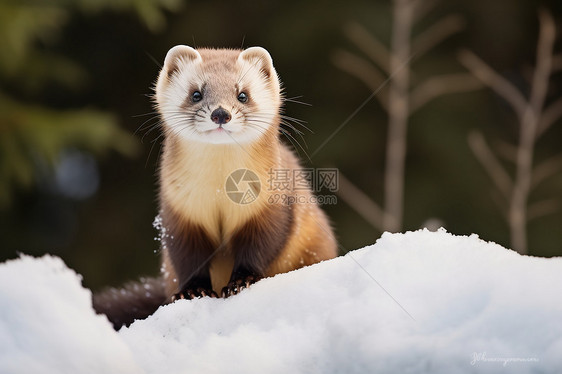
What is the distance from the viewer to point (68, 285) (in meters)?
1.86

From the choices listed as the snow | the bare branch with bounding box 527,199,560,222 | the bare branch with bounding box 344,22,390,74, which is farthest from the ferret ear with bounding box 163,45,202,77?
the bare branch with bounding box 527,199,560,222

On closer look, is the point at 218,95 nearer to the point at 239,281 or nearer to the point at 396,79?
the point at 239,281

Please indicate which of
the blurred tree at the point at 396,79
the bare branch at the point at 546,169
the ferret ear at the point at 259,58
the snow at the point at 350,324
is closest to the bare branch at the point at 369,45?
the blurred tree at the point at 396,79

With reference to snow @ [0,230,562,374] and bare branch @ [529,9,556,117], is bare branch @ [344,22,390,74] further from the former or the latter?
snow @ [0,230,562,374]

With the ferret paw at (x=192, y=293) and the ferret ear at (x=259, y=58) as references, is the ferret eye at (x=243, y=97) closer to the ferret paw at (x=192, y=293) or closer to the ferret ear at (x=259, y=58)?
the ferret ear at (x=259, y=58)

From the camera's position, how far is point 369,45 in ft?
20.9

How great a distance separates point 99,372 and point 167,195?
1.34 metres

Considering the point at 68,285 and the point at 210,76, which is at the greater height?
the point at 210,76

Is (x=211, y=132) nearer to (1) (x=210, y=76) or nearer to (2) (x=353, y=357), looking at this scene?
(1) (x=210, y=76)

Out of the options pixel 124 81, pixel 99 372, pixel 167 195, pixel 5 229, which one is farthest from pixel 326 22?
pixel 99 372

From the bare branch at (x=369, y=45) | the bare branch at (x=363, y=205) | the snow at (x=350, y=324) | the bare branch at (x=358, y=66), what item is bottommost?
the bare branch at (x=363, y=205)

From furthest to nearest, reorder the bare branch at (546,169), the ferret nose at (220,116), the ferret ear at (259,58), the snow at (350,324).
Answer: the bare branch at (546,169)
the ferret ear at (259,58)
the ferret nose at (220,116)
the snow at (350,324)

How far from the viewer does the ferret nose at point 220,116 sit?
248cm

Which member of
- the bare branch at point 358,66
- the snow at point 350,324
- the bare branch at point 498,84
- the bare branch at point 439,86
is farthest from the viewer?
the bare branch at point 439,86
